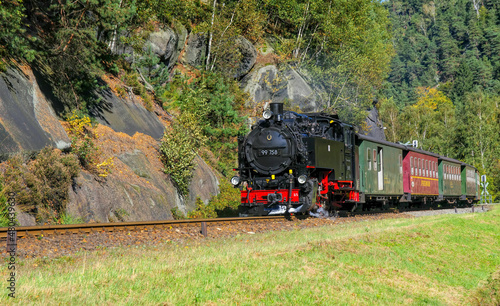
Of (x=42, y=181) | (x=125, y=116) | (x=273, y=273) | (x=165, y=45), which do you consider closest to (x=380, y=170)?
(x=125, y=116)

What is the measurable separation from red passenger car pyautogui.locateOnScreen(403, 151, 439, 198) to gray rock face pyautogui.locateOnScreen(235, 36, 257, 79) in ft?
54.7

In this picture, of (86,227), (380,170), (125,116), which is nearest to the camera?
(86,227)

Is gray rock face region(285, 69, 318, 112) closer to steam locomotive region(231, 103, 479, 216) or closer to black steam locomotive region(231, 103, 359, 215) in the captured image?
steam locomotive region(231, 103, 479, 216)

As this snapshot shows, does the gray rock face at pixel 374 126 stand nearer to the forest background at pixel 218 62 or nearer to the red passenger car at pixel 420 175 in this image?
the forest background at pixel 218 62

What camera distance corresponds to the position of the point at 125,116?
70.6ft

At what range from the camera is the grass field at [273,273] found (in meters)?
6.64

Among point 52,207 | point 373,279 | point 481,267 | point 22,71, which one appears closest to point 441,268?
point 481,267

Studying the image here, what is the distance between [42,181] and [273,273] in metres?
7.86

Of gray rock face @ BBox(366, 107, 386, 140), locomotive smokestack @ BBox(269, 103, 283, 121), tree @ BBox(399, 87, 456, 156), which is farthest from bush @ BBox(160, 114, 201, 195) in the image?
tree @ BBox(399, 87, 456, 156)

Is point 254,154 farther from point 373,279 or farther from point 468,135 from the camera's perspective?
point 468,135

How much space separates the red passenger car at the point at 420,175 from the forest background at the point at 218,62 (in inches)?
377

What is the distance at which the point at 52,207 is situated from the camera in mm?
13516

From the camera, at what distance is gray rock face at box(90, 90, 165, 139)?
2036 cm

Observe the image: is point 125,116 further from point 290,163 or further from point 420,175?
point 420,175
